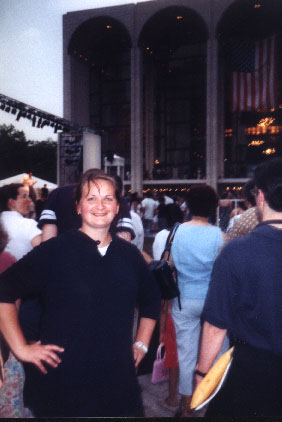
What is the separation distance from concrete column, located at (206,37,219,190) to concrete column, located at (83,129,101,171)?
7169mm

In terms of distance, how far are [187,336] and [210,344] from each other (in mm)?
1430

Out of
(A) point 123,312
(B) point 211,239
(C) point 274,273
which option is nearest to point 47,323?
(A) point 123,312

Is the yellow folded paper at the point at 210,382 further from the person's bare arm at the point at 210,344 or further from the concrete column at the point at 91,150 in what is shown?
the concrete column at the point at 91,150

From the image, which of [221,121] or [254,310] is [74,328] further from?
[221,121]

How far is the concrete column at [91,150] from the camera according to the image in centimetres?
1713

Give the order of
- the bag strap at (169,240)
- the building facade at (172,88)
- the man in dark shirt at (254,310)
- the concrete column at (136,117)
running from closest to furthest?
the man in dark shirt at (254,310) < the bag strap at (169,240) < the building facade at (172,88) < the concrete column at (136,117)

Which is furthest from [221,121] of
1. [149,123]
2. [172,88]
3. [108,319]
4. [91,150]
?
[108,319]

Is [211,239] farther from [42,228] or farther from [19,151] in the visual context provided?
[19,151]

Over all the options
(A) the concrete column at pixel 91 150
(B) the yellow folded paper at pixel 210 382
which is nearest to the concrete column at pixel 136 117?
(A) the concrete column at pixel 91 150

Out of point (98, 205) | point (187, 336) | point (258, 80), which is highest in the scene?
point (258, 80)

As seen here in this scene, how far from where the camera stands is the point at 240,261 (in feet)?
5.62

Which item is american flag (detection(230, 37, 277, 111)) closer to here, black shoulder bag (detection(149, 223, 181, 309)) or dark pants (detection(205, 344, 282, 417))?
black shoulder bag (detection(149, 223, 181, 309))

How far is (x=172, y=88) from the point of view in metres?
26.8

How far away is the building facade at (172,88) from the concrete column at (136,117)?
0.20ft
